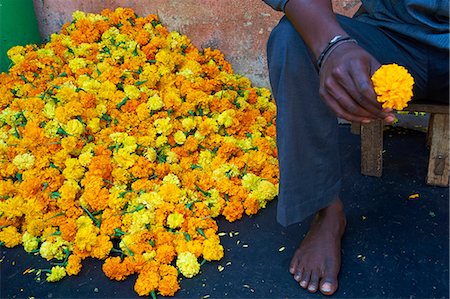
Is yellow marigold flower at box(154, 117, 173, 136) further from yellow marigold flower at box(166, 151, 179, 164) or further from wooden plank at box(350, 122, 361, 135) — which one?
wooden plank at box(350, 122, 361, 135)

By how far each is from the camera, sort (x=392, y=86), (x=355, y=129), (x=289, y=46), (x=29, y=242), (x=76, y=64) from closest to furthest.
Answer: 1. (x=392, y=86)
2. (x=289, y=46)
3. (x=29, y=242)
4. (x=355, y=129)
5. (x=76, y=64)

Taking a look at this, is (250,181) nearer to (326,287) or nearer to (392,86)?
(326,287)

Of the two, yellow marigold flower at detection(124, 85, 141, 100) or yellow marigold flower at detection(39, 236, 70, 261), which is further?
yellow marigold flower at detection(124, 85, 141, 100)

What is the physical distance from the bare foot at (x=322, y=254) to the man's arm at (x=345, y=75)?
650 mm

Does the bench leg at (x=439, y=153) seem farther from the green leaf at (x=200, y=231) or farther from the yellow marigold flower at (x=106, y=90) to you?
the yellow marigold flower at (x=106, y=90)

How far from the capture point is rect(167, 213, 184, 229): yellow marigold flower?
1.97m

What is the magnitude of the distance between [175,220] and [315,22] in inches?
38.8

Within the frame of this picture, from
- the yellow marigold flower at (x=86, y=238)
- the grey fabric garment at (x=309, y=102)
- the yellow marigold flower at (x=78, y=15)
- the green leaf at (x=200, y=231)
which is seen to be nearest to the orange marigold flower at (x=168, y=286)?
the green leaf at (x=200, y=231)

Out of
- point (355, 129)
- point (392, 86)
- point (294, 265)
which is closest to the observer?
point (392, 86)

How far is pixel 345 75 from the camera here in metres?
1.24

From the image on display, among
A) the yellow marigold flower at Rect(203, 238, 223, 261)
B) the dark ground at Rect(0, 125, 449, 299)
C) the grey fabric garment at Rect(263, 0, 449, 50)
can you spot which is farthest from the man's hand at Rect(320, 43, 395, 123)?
the yellow marigold flower at Rect(203, 238, 223, 261)

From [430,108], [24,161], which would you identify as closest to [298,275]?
[430,108]

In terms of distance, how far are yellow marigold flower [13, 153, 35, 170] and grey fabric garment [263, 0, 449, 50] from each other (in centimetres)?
138

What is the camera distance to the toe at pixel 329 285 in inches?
66.7
